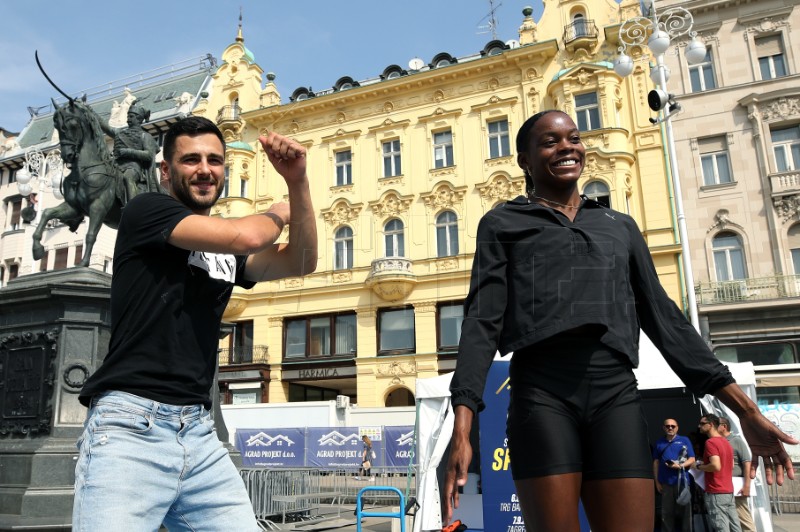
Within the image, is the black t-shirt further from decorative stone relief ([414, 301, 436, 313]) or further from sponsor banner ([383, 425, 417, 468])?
decorative stone relief ([414, 301, 436, 313])

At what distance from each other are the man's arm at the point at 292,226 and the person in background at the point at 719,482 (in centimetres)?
716

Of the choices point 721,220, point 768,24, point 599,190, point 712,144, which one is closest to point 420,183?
point 599,190

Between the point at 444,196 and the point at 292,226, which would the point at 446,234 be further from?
the point at 292,226

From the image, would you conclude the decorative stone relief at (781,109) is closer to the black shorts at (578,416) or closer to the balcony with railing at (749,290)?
the balcony with railing at (749,290)

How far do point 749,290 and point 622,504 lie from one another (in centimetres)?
2337

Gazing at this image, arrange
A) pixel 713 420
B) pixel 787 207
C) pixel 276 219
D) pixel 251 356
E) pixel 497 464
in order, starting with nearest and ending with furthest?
pixel 276 219, pixel 713 420, pixel 497 464, pixel 787 207, pixel 251 356

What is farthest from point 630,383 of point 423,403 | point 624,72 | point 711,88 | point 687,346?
point 711,88

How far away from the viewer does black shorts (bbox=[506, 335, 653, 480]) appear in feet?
6.74

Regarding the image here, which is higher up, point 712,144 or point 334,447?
point 712,144

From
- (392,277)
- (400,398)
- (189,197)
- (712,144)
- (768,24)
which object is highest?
(768,24)

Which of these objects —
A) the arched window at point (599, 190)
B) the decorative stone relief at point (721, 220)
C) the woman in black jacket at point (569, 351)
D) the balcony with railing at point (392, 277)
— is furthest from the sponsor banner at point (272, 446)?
the woman in black jacket at point (569, 351)

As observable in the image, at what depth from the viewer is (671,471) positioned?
8.64 meters

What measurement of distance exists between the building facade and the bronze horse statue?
2044 centimetres

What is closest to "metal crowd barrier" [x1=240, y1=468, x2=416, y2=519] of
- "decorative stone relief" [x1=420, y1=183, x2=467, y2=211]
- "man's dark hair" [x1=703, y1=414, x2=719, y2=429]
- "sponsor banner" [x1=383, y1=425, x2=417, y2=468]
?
"sponsor banner" [x1=383, y1=425, x2=417, y2=468]
